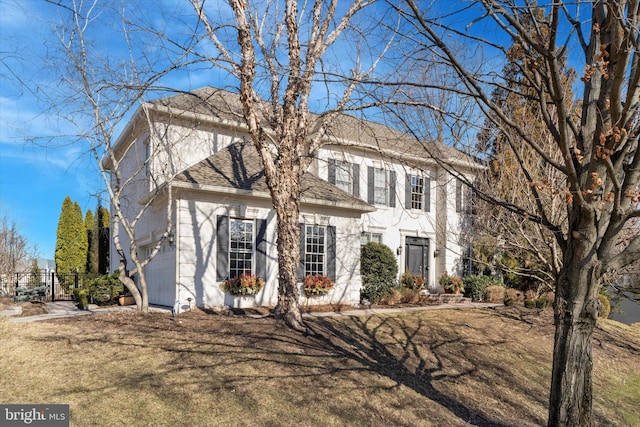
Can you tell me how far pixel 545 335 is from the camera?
11.2 m

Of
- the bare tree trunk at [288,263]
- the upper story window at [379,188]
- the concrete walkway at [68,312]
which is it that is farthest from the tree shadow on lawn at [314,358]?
the upper story window at [379,188]

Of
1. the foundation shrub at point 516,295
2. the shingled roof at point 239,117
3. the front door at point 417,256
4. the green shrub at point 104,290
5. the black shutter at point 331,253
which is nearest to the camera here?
the shingled roof at point 239,117

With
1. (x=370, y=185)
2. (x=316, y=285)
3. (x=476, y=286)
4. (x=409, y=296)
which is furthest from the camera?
(x=370, y=185)

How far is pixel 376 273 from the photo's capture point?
1432 centimetres

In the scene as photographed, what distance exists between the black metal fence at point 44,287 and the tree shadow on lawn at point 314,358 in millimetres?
8541

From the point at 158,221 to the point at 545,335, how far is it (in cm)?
1104

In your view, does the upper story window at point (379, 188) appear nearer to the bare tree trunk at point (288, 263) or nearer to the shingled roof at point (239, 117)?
the shingled roof at point (239, 117)

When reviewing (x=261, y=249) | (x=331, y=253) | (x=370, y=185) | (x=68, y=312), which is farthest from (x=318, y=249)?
(x=68, y=312)

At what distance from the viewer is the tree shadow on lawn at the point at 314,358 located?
5.90 metres

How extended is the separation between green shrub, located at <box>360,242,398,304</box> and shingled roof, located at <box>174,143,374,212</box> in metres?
1.49

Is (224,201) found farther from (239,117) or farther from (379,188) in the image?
(379,188)

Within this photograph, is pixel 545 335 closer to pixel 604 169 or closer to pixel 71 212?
pixel 604 169

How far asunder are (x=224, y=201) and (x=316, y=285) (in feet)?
11.7

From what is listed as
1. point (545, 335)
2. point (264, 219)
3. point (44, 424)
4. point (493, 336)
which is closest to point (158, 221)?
point (264, 219)
